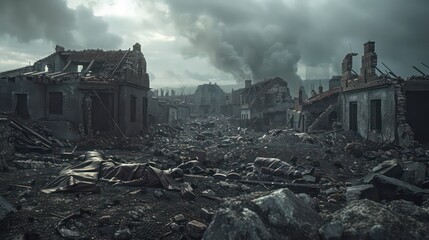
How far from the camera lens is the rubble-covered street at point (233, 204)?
387cm

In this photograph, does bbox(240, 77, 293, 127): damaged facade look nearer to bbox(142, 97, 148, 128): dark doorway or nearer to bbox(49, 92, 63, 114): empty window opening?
bbox(142, 97, 148, 128): dark doorway

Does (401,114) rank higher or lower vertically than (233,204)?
higher

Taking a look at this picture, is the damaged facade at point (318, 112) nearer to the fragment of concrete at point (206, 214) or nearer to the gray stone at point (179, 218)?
the fragment of concrete at point (206, 214)

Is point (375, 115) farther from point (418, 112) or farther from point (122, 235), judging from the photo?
point (122, 235)

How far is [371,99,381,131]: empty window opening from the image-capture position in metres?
15.2

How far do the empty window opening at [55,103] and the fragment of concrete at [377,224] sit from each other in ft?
55.4

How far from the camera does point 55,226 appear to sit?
15.8 ft

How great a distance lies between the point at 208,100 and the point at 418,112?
47.9 metres

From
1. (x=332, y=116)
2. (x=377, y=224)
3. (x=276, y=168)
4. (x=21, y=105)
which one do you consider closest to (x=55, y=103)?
(x=21, y=105)

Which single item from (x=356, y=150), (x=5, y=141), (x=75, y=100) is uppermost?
(x=75, y=100)

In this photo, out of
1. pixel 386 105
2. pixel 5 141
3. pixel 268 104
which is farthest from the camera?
pixel 268 104

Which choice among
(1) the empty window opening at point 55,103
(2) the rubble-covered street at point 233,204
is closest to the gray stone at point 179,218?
(2) the rubble-covered street at point 233,204

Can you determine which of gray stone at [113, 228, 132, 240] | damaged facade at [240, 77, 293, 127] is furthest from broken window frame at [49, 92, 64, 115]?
damaged facade at [240, 77, 293, 127]

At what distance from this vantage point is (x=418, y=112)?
1494 centimetres
